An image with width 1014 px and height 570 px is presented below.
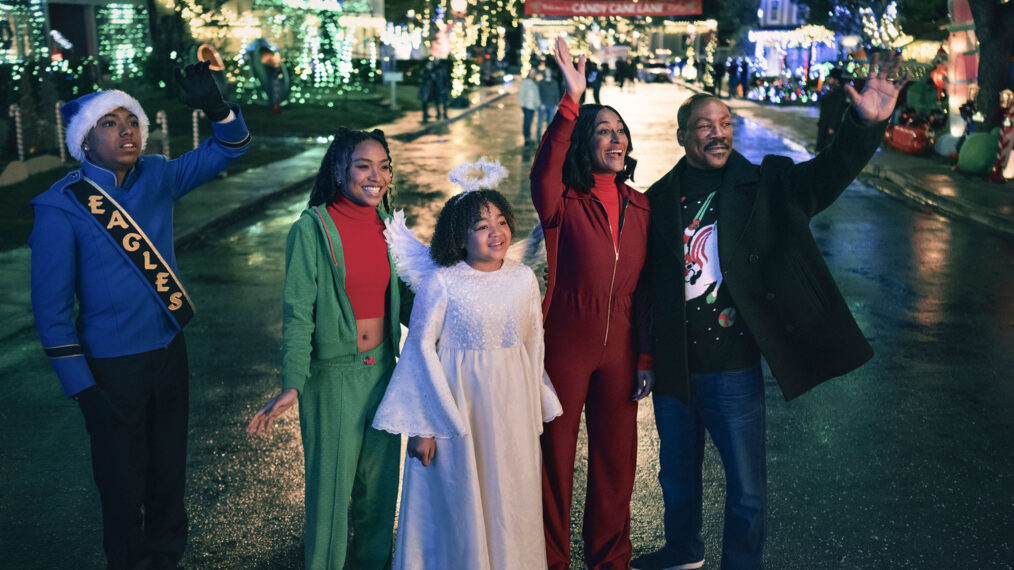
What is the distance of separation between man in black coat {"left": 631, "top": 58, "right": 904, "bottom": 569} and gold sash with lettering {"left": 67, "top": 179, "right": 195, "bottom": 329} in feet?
5.95

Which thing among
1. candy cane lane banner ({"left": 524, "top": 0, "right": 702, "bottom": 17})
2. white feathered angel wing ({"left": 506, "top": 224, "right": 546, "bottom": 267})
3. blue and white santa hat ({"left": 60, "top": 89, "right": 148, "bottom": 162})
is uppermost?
candy cane lane banner ({"left": 524, "top": 0, "right": 702, "bottom": 17})

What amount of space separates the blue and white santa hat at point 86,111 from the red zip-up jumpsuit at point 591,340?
1.55 metres

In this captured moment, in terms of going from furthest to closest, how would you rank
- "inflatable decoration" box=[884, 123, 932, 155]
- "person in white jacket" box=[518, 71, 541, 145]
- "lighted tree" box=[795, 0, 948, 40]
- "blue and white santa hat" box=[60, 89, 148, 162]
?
1. "lighted tree" box=[795, 0, 948, 40]
2. "person in white jacket" box=[518, 71, 541, 145]
3. "inflatable decoration" box=[884, 123, 932, 155]
4. "blue and white santa hat" box=[60, 89, 148, 162]

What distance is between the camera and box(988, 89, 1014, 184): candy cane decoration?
1595 cm

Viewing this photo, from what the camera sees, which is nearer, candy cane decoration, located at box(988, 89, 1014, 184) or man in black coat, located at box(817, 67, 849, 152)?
candy cane decoration, located at box(988, 89, 1014, 184)

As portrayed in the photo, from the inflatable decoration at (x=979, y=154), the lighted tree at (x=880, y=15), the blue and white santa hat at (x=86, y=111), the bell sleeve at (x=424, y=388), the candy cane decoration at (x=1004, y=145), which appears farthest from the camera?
the lighted tree at (x=880, y=15)

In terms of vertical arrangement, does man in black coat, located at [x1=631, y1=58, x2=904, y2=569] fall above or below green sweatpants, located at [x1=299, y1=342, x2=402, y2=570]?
above

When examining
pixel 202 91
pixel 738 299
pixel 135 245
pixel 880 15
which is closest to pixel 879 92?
pixel 738 299

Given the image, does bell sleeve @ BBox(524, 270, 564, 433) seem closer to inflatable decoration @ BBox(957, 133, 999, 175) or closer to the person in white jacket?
inflatable decoration @ BBox(957, 133, 999, 175)

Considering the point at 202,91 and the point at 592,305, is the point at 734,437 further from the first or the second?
the point at 202,91

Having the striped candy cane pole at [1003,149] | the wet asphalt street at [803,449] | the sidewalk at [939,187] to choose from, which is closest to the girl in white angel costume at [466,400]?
the wet asphalt street at [803,449]

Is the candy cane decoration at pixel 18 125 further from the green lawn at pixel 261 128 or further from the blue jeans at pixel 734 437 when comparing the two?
the blue jeans at pixel 734 437

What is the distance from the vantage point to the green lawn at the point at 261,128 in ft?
42.8

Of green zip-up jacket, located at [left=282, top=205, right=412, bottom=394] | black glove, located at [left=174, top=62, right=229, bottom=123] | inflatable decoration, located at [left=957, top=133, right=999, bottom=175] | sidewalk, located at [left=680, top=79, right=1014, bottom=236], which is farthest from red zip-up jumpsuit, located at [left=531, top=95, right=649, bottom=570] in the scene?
inflatable decoration, located at [left=957, top=133, right=999, bottom=175]
